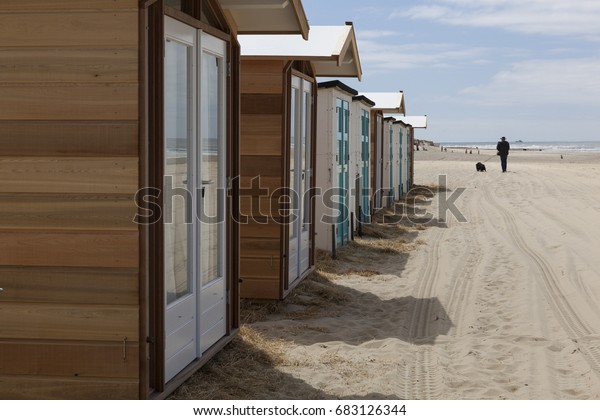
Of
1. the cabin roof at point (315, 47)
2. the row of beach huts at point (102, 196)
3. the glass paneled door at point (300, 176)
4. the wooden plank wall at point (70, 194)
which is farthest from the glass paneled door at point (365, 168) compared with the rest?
the wooden plank wall at point (70, 194)

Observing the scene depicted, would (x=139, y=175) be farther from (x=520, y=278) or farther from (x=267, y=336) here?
(x=520, y=278)

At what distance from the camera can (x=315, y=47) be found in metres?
8.96

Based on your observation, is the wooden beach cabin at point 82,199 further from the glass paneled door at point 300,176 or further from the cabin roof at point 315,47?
the glass paneled door at point 300,176

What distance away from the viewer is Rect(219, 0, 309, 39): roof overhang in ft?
21.6

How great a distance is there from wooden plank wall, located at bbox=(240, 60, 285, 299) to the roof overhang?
1.02 metres

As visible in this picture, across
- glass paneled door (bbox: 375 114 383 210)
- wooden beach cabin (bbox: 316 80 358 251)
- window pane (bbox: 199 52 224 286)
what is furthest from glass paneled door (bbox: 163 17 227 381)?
glass paneled door (bbox: 375 114 383 210)

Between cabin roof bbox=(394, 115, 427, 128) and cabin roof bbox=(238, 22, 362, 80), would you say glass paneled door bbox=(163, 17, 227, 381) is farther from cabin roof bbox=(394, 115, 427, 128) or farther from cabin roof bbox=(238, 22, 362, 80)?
cabin roof bbox=(394, 115, 427, 128)

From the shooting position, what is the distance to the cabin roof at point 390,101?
785 inches

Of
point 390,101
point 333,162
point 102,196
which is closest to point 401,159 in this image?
point 390,101

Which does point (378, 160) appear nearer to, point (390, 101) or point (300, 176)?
point (390, 101)

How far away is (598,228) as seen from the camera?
15.6 metres

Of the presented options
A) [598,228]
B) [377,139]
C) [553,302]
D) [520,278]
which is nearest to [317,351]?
[553,302]

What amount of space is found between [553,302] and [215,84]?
14.9ft

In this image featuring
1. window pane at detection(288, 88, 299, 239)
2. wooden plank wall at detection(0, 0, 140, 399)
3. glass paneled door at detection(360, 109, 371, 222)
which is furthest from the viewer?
glass paneled door at detection(360, 109, 371, 222)
